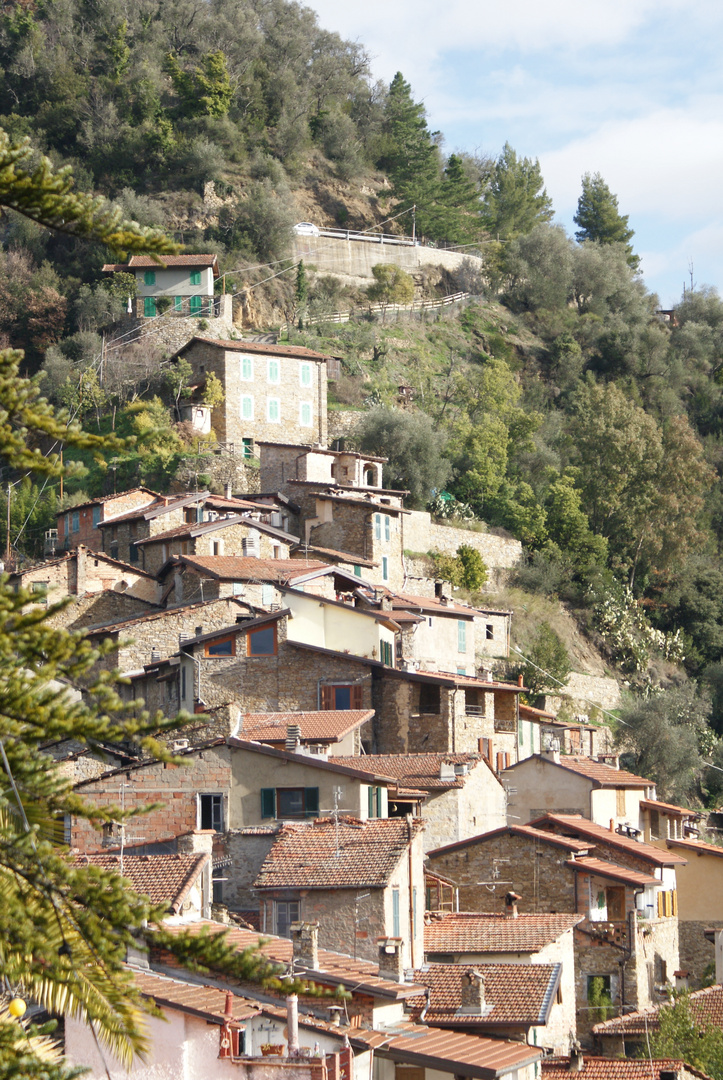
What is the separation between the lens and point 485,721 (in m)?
39.5

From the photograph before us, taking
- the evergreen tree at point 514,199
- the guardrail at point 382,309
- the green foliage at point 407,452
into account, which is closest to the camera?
the green foliage at point 407,452

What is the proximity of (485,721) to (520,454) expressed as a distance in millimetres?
29138

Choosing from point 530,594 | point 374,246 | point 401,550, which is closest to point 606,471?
point 530,594

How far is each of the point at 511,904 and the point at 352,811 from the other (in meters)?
4.12

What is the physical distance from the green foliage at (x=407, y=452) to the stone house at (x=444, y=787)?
25.8m

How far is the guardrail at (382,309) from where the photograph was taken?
7262 cm

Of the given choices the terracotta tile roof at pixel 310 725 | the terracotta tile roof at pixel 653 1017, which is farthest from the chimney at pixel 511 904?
the terracotta tile roof at pixel 310 725

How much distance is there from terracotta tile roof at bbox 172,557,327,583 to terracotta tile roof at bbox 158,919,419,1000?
712 inches

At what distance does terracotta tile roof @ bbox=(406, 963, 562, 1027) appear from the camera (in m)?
22.5

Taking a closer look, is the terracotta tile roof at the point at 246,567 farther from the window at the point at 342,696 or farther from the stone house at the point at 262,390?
the stone house at the point at 262,390

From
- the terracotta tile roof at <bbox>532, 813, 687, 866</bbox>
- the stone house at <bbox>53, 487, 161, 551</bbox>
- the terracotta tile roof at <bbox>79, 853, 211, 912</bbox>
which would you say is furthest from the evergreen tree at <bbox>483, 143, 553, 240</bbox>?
the terracotta tile roof at <bbox>79, 853, 211, 912</bbox>

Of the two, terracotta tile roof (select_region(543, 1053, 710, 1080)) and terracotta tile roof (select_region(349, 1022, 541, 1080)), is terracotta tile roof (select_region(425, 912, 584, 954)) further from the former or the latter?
terracotta tile roof (select_region(349, 1022, 541, 1080))

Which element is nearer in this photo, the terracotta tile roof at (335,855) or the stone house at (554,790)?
the terracotta tile roof at (335,855)

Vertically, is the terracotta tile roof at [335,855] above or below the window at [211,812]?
below
